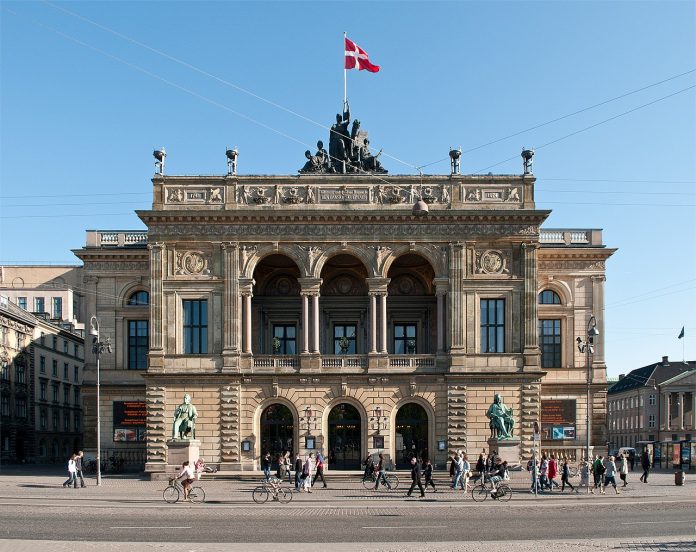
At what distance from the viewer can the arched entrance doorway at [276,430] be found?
183 feet

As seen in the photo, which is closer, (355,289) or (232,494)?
(232,494)

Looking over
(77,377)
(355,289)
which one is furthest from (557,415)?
(77,377)

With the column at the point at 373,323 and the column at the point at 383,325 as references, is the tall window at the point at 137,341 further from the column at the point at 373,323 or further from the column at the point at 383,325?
the column at the point at 383,325

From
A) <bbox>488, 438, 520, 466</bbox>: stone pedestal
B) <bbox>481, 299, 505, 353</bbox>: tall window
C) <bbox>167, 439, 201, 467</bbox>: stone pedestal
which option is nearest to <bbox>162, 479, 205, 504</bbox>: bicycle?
<bbox>167, 439, 201, 467</bbox>: stone pedestal

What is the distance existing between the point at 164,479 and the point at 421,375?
55.8 ft

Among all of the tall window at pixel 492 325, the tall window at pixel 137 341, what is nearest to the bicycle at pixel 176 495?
the tall window at pixel 492 325

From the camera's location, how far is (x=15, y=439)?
269 ft

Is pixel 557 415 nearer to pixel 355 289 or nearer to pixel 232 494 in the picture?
pixel 355 289

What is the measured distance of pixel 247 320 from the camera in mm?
56000

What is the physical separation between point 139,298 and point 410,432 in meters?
23.0

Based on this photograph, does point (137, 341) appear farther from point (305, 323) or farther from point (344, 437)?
point (344, 437)

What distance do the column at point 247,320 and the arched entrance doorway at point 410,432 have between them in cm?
1056

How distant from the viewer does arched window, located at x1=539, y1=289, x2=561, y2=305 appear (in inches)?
2554

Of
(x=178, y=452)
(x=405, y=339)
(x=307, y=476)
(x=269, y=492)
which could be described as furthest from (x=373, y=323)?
(x=269, y=492)
